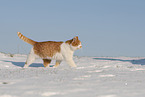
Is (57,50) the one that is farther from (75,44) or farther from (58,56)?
(75,44)

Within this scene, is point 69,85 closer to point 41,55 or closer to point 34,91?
point 34,91

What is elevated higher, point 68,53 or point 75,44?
point 75,44

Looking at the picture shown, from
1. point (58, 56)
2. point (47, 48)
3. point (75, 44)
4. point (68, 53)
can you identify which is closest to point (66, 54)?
point (68, 53)

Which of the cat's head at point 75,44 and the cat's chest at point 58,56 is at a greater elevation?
the cat's head at point 75,44

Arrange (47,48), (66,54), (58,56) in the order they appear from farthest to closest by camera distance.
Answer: (47,48) < (58,56) < (66,54)

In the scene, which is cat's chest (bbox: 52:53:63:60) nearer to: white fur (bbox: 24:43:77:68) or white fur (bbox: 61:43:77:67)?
white fur (bbox: 24:43:77:68)

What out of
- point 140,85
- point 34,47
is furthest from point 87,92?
point 34,47

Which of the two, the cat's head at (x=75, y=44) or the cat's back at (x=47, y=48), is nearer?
the cat's head at (x=75, y=44)

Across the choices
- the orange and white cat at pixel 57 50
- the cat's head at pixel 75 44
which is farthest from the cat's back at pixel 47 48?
the cat's head at pixel 75 44

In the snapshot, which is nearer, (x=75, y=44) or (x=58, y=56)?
(x=75, y=44)

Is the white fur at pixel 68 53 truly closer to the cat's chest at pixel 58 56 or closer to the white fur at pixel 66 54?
the white fur at pixel 66 54

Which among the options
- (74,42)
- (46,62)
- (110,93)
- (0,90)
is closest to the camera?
(110,93)

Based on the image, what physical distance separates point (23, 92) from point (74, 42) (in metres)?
4.33

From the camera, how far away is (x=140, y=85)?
3707 mm
